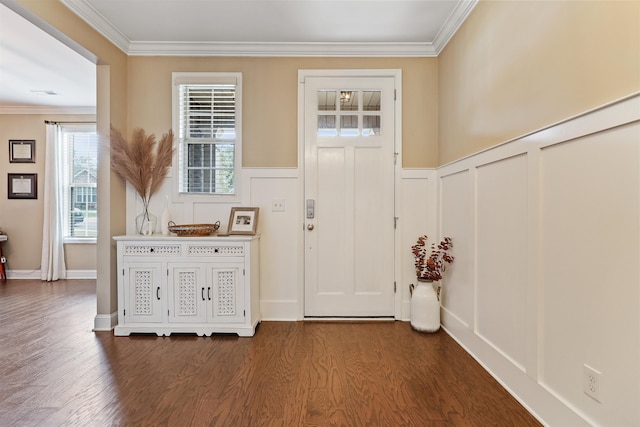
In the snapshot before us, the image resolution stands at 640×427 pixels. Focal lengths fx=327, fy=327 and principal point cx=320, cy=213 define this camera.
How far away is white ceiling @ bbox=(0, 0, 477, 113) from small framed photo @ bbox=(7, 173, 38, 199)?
2043 millimetres

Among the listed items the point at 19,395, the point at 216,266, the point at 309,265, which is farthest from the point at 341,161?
the point at 19,395

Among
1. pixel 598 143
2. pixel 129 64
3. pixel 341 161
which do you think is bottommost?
pixel 598 143

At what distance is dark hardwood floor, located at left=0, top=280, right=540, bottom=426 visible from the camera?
66.4 inches

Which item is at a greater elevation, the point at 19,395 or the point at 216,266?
the point at 216,266

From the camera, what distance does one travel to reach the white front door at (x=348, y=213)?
3.19 m

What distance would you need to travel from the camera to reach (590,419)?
4.47 feet

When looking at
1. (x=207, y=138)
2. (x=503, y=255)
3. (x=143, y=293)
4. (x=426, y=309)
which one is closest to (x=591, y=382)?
(x=503, y=255)

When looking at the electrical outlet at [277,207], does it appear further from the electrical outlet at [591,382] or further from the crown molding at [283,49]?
the electrical outlet at [591,382]

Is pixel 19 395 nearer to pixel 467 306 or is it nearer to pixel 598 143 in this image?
pixel 467 306

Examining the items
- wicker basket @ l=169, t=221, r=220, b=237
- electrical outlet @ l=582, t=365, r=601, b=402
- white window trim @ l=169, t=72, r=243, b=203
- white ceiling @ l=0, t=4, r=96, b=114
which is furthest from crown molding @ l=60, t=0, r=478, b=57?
electrical outlet @ l=582, t=365, r=601, b=402

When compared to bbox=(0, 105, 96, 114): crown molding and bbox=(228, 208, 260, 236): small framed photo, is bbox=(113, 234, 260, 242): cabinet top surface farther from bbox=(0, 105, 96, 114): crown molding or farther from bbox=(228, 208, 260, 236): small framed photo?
bbox=(0, 105, 96, 114): crown molding

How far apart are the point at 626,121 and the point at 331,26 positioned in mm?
2311

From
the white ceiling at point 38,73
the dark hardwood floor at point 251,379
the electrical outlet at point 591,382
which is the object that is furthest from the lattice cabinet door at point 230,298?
the white ceiling at point 38,73

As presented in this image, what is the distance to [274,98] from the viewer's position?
10.5 feet
